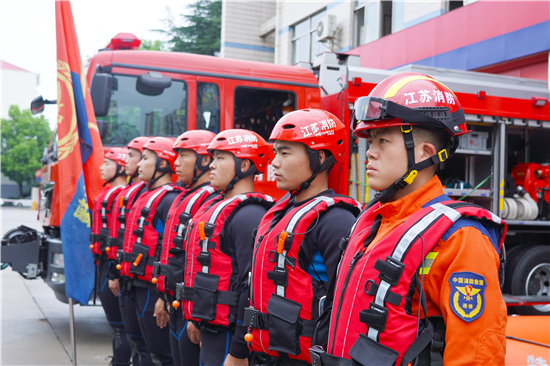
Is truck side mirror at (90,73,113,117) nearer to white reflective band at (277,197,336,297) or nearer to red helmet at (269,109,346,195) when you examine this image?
red helmet at (269,109,346,195)

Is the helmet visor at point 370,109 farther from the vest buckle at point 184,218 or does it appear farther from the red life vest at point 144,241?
the red life vest at point 144,241

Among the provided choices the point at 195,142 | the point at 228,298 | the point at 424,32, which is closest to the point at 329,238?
the point at 228,298

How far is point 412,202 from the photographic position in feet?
6.47

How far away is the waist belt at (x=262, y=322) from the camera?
2.56 m

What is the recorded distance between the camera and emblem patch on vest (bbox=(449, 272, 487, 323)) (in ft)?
5.58

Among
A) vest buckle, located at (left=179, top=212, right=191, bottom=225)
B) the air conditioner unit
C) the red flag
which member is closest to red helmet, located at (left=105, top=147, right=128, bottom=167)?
the red flag

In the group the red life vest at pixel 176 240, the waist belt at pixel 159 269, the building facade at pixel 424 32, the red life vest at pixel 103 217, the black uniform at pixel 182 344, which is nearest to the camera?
the black uniform at pixel 182 344

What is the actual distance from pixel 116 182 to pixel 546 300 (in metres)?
5.82

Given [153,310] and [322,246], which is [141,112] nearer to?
[153,310]

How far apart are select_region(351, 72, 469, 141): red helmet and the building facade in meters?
10.4

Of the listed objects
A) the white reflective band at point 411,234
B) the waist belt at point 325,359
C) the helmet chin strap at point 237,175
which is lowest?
the waist belt at point 325,359

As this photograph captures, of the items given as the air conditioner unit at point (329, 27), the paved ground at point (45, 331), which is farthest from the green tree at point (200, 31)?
the paved ground at point (45, 331)

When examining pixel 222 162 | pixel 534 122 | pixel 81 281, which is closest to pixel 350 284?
pixel 222 162

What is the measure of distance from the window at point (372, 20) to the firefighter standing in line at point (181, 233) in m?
12.7
